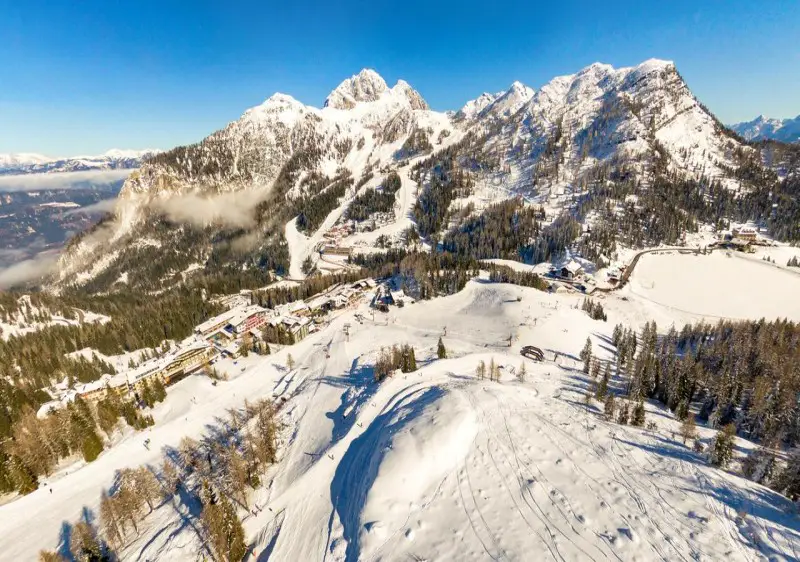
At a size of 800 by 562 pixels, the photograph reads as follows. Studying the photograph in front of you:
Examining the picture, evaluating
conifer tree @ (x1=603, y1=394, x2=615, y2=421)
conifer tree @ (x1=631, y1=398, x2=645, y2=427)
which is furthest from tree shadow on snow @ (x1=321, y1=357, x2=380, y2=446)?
conifer tree @ (x1=631, y1=398, x2=645, y2=427)

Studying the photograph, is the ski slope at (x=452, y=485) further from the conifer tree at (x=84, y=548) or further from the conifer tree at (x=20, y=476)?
the conifer tree at (x=84, y=548)

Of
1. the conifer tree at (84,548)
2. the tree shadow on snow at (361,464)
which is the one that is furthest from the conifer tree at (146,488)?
the tree shadow on snow at (361,464)

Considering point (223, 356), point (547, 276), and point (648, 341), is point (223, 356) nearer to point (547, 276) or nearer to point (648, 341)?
point (648, 341)

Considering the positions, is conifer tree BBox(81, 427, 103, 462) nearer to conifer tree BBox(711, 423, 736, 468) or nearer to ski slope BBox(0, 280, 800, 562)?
ski slope BBox(0, 280, 800, 562)

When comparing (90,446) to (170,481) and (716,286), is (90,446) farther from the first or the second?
(716,286)

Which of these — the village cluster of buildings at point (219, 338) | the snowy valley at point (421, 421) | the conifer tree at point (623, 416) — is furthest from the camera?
the village cluster of buildings at point (219, 338)

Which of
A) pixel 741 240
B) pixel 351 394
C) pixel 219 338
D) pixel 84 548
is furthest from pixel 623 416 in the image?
pixel 741 240
